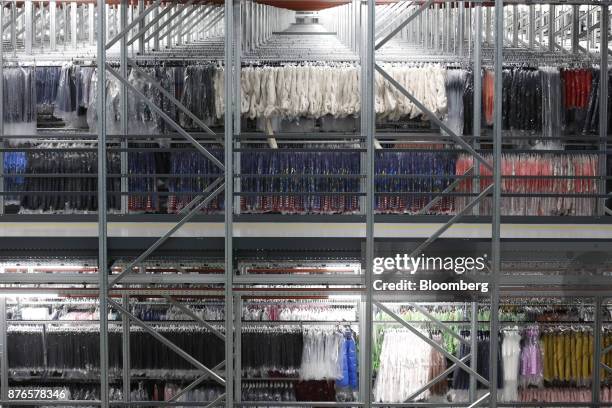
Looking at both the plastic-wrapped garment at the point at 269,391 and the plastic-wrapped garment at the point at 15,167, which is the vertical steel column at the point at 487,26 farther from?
the plastic-wrapped garment at the point at 15,167

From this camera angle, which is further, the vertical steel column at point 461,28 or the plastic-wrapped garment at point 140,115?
the vertical steel column at point 461,28

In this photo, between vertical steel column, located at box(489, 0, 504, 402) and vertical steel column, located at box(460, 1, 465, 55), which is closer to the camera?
vertical steel column, located at box(489, 0, 504, 402)

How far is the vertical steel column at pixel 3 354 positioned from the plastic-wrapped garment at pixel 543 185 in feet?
18.3

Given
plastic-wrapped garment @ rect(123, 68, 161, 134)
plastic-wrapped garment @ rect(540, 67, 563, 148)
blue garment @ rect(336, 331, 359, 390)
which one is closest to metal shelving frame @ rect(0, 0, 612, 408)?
blue garment @ rect(336, 331, 359, 390)

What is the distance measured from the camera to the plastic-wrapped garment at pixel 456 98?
8.98 metres

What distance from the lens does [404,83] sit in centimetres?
892

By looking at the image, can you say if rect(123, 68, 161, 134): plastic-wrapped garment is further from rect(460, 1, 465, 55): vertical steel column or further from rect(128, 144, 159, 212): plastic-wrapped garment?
rect(460, 1, 465, 55): vertical steel column

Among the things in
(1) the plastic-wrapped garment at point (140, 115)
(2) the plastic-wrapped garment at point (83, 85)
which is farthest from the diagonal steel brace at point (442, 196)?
(2) the plastic-wrapped garment at point (83, 85)

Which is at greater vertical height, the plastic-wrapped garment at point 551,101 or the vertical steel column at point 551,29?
the vertical steel column at point 551,29

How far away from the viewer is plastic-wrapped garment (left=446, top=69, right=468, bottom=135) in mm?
8977

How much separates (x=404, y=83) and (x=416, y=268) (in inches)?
110

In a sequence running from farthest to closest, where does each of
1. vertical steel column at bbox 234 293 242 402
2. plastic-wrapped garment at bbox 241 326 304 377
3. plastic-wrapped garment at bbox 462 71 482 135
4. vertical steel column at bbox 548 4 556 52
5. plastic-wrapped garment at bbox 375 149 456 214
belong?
vertical steel column at bbox 548 4 556 52 < plastic-wrapped garment at bbox 462 71 482 135 < plastic-wrapped garment at bbox 375 149 456 214 < plastic-wrapped garment at bbox 241 326 304 377 < vertical steel column at bbox 234 293 242 402

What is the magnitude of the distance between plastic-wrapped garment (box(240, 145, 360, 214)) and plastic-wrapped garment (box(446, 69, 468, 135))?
4.00 ft

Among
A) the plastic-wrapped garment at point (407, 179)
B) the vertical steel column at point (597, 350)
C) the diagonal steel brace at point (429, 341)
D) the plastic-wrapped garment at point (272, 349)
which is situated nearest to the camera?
the diagonal steel brace at point (429, 341)
